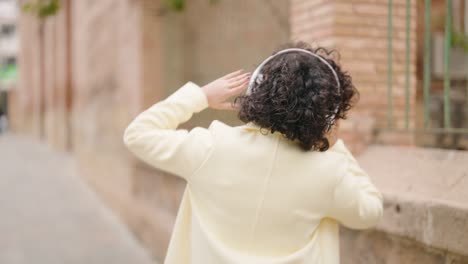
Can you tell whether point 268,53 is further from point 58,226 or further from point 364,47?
point 58,226

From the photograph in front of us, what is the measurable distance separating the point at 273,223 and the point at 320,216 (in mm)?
147

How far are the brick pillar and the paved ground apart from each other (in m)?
3.45

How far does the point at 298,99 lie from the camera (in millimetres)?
1729

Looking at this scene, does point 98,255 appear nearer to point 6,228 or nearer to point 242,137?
point 6,228

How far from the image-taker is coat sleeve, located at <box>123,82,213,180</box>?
184 cm

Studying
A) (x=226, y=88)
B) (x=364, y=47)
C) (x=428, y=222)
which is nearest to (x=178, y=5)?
(x=364, y=47)

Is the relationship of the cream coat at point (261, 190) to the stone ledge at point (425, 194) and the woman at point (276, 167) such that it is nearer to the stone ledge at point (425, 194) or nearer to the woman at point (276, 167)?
the woman at point (276, 167)

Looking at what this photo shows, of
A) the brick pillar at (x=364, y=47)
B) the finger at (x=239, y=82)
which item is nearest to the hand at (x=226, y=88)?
the finger at (x=239, y=82)

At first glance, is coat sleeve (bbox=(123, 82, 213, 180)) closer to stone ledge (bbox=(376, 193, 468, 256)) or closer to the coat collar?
the coat collar

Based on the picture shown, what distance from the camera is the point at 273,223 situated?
5.97 feet

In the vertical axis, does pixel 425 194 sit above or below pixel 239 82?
below

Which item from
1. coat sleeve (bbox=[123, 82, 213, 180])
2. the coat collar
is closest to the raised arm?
coat sleeve (bbox=[123, 82, 213, 180])

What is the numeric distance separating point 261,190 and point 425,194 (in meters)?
1.28

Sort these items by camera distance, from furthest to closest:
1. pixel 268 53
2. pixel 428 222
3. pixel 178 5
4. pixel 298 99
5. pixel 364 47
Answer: pixel 178 5 → pixel 268 53 → pixel 364 47 → pixel 428 222 → pixel 298 99
